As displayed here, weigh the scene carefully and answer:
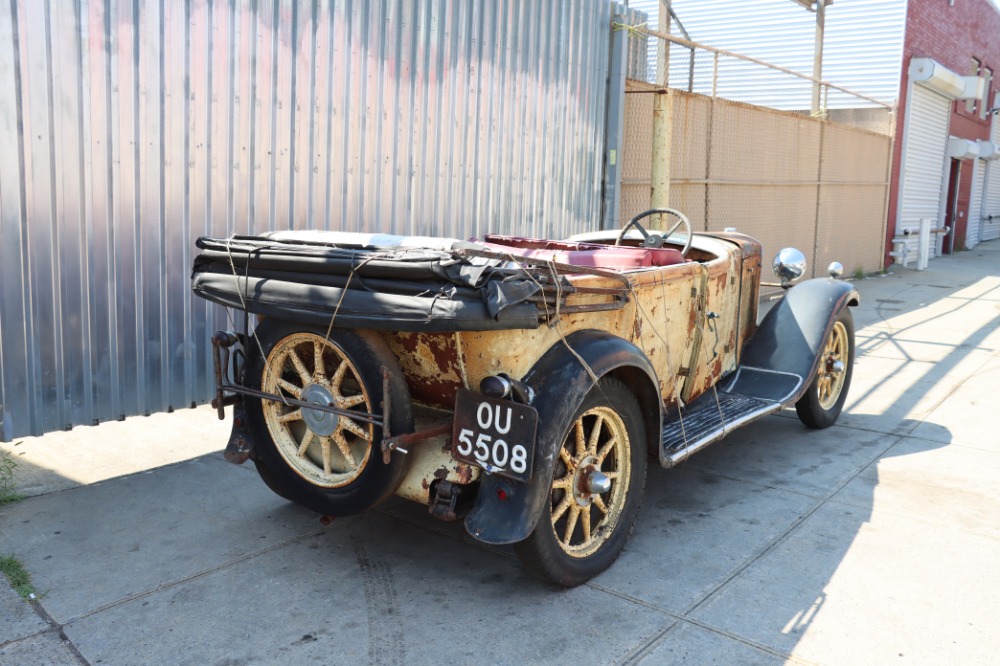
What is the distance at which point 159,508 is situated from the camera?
4453 mm

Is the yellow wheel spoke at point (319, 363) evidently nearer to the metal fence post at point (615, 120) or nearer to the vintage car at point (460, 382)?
the vintage car at point (460, 382)

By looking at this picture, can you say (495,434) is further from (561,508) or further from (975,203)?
(975,203)

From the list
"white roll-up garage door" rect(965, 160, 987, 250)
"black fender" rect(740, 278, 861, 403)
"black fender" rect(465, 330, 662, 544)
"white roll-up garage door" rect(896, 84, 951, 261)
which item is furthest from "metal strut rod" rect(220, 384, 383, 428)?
"white roll-up garage door" rect(965, 160, 987, 250)

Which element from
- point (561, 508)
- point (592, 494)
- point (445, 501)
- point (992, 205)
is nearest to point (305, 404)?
point (445, 501)

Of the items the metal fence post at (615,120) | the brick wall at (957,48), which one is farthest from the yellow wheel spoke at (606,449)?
the brick wall at (957,48)

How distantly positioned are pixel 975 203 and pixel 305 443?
1085 inches

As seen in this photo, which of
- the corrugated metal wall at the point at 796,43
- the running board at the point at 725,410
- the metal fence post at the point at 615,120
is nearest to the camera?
the running board at the point at 725,410

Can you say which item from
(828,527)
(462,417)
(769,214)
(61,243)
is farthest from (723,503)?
(769,214)

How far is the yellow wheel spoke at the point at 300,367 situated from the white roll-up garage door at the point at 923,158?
59.3ft

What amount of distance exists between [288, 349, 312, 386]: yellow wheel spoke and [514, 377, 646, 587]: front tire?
113cm

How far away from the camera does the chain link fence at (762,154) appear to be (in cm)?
956

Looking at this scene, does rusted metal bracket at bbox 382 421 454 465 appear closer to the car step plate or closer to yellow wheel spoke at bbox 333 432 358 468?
yellow wheel spoke at bbox 333 432 358 468

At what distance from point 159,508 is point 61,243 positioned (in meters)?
1.55

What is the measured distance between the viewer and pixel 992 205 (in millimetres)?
28641
